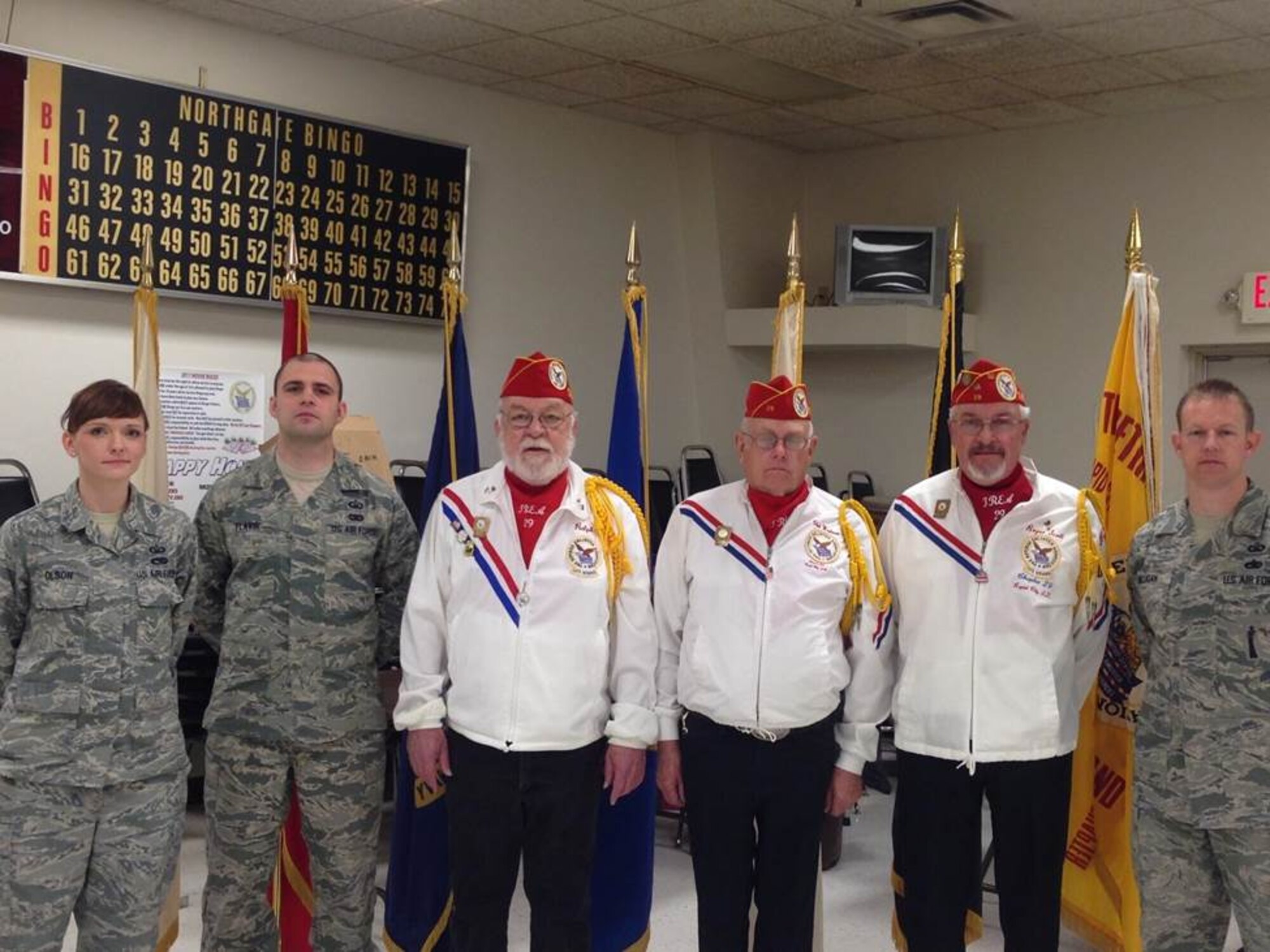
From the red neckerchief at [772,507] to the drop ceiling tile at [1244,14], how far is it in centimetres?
289

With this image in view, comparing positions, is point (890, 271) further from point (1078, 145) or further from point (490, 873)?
point (490, 873)

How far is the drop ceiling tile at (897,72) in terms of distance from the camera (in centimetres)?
579

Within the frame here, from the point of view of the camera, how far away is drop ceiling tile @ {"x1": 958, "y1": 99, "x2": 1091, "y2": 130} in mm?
6566

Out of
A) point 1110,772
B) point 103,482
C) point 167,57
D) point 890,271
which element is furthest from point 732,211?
point 103,482

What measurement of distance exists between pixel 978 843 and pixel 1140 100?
4.26m

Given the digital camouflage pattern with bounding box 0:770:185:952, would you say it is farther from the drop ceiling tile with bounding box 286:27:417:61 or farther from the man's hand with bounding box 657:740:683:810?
the drop ceiling tile with bounding box 286:27:417:61

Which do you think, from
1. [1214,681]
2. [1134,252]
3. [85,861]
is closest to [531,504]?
[85,861]

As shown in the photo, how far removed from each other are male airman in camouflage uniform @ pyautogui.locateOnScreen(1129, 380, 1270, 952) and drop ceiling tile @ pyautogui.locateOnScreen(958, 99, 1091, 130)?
3844 millimetres

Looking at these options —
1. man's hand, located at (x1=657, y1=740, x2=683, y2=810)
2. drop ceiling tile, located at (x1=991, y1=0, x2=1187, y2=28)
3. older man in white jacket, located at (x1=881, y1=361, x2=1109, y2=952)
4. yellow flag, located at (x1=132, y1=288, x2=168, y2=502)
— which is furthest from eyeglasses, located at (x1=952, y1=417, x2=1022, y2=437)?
drop ceiling tile, located at (x1=991, y1=0, x2=1187, y2=28)

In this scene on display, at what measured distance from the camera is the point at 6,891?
2951 mm

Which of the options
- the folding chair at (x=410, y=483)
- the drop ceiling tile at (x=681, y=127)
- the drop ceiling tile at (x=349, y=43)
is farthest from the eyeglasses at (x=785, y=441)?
the drop ceiling tile at (x=681, y=127)

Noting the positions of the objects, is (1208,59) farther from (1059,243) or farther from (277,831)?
(277,831)

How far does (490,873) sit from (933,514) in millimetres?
1232

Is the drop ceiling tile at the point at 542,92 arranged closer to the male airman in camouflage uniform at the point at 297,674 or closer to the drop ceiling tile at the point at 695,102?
the drop ceiling tile at the point at 695,102
